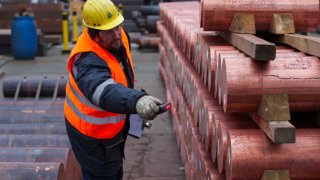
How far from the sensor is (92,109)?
12.6 ft

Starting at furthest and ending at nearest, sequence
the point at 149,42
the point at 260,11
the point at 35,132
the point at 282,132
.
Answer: the point at 149,42, the point at 35,132, the point at 260,11, the point at 282,132

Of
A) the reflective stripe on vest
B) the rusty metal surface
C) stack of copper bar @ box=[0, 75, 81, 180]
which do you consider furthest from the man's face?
the rusty metal surface

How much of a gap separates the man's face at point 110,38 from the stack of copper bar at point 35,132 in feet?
3.76

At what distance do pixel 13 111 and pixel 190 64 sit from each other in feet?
8.52

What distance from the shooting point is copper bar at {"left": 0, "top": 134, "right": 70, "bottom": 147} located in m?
5.36

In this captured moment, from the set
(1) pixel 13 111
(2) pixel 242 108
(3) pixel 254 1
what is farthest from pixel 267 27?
(1) pixel 13 111

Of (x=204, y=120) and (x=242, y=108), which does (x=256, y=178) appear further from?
(x=204, y=120)

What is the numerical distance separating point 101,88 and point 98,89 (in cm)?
3

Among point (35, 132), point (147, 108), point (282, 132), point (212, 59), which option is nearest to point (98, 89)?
point (147, 108)

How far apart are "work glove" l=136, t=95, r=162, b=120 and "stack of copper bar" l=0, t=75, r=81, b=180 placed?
1394 millimetres

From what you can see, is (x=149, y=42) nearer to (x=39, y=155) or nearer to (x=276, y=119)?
(x=39, y=155)

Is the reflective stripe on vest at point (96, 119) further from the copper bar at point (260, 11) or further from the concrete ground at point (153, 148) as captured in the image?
the concrete ground at point (153, 148)

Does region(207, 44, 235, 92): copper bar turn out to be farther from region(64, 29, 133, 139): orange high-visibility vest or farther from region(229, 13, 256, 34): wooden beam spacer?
region(64, 29, 133, 139): orange high-visibility vest

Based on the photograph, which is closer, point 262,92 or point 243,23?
point 262,92
